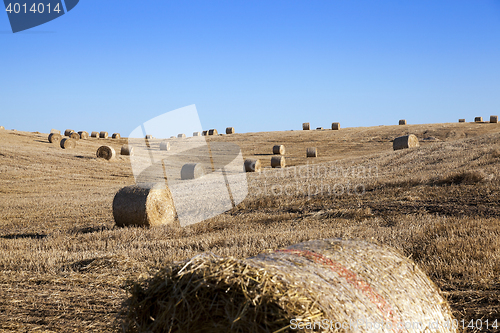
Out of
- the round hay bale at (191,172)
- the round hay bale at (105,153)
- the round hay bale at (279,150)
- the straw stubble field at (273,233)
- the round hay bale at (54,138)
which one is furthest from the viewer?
the round hay bale at (279,150)

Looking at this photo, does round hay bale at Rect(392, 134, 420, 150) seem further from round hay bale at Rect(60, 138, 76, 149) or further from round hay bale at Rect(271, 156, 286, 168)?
round hay bale at Rect(60, 138, 76, 149)

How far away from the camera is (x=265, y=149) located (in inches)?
1613

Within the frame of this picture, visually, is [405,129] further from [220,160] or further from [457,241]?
[457,241]

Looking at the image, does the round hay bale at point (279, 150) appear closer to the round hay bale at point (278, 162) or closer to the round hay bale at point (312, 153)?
the round hay bale at point (312, 153)

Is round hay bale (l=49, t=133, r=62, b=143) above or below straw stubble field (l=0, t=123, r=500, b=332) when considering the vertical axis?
above

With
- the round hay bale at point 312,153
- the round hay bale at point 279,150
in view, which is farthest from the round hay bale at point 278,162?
the round hay bale at point 279,150

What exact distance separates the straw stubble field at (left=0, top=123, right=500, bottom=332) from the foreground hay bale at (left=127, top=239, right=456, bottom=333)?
1.00ft

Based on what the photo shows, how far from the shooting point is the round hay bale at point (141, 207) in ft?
32.6

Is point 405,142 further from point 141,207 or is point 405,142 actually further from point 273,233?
point 273,233

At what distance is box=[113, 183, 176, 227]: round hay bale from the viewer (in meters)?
9.93

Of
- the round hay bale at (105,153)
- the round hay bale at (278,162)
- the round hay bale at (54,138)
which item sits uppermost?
the round hay bale at (54,138)

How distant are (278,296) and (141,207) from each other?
8206 mm

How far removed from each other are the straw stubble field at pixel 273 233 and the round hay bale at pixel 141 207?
644 mm

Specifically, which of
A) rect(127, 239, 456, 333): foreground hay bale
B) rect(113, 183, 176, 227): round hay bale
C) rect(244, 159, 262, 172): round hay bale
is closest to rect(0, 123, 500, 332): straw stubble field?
rect(127, 239, 456, 333): foreground hay bale
